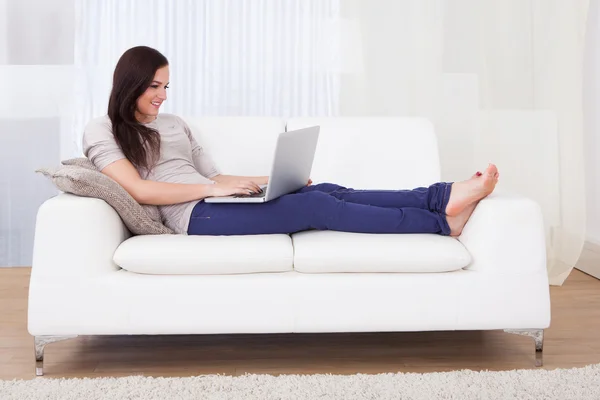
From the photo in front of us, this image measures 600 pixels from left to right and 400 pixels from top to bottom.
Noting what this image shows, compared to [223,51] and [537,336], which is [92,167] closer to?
[537,336]

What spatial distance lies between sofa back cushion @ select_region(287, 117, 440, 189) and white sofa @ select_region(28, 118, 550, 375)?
657 mm

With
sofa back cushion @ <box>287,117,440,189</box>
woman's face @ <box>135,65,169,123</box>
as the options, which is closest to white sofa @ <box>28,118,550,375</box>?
woman's face @ <box>135,65,169,123</box>

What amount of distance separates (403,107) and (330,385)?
2.24m

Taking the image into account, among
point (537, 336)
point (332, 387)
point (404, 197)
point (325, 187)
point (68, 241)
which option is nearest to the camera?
point (332, 387)

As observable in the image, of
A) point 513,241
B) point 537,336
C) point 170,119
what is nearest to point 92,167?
point 170,119

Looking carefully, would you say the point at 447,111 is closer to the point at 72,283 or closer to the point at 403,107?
the point at 403,107

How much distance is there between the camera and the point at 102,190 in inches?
100

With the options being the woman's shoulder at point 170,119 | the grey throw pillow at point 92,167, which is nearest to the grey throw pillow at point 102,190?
the grey throw pillow at point 92,167

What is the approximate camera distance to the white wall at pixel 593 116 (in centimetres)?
412

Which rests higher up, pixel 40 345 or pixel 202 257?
pixel 202 257

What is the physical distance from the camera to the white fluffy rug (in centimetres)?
221

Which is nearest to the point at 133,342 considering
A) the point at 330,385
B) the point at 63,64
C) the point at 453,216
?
the point at 330,385

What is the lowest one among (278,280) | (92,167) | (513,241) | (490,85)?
(278,280)

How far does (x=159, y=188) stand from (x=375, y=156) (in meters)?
0.95
